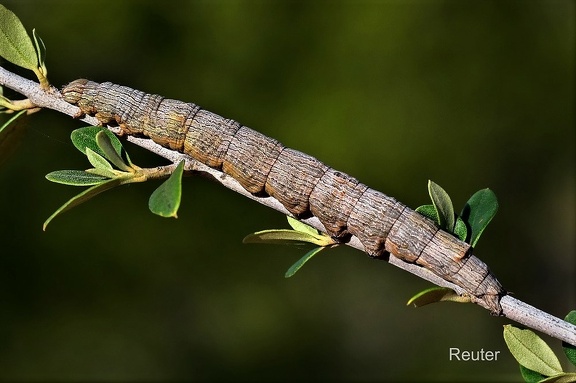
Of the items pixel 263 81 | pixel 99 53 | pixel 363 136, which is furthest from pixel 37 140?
pixel 363 136

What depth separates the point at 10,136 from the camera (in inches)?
56.4

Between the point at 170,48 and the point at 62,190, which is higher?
the point at 170,48

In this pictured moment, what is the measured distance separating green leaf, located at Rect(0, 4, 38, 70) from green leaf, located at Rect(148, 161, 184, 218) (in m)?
0.48

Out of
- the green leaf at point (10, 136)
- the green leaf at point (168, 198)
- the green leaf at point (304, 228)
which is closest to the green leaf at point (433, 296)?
the green leaf at point (304, 228)

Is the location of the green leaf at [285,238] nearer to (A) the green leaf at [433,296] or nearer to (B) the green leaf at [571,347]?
(A) the green leaf at [433,296]

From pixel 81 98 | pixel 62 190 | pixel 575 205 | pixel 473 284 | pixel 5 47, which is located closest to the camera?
pixel 5 47

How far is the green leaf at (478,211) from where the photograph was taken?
1.42 meters

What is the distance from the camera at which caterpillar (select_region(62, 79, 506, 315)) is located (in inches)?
65.3

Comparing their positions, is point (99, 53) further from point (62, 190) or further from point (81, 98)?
point (81, 98)

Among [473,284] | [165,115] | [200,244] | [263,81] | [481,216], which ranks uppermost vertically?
[263,81]

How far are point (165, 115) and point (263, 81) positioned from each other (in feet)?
7.78

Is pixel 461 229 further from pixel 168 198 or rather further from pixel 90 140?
pixel 90 140

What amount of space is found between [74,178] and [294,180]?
64cm

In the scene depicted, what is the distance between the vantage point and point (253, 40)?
4230 millimetres
